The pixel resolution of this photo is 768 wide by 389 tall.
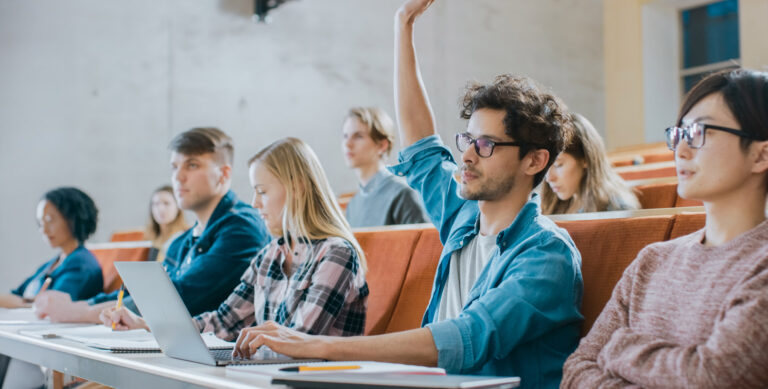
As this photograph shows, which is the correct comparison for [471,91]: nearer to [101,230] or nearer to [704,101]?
[704,101]

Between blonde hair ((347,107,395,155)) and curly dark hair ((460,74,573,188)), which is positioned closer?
curly dark hair ((460,74,573,188))

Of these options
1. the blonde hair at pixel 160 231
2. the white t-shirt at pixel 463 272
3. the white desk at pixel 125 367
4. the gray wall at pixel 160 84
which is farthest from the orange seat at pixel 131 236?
the white t-shirt at pixel 463 272

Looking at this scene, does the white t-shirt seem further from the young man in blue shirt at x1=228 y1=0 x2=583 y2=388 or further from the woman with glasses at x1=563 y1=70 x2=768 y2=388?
the woman with glasses at x1=563 y1=70 x2=768 y2=388

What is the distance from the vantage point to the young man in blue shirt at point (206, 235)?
239 cm

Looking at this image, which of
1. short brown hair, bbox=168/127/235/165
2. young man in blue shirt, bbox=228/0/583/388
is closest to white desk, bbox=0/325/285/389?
young man in blue shirt, bbox=228/0/583/388

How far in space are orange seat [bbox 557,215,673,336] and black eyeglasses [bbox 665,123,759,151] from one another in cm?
31

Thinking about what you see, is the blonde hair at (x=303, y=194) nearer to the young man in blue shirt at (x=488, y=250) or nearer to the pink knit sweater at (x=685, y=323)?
the young man in blue shirt at (x=488, y=250)

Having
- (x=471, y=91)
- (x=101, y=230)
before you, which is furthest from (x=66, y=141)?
(x=471, y=91)

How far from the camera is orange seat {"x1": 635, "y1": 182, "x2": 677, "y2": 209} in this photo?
261cm

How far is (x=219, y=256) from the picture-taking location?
7.93ft

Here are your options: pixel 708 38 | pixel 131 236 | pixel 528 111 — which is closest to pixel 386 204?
pixel 528 111

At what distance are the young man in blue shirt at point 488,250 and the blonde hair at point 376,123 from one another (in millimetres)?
1534

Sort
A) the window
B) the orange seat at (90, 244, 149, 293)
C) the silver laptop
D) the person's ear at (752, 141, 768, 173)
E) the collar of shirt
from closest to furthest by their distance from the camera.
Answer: the person's ear at (752, 141, 768, 173), the silver laptop, the collar of shirt, the orange seat at (90, 244, 149, 293), the window

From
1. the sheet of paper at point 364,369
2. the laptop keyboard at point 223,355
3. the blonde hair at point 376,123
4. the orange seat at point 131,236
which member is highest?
the blonde hair at point 376,123
